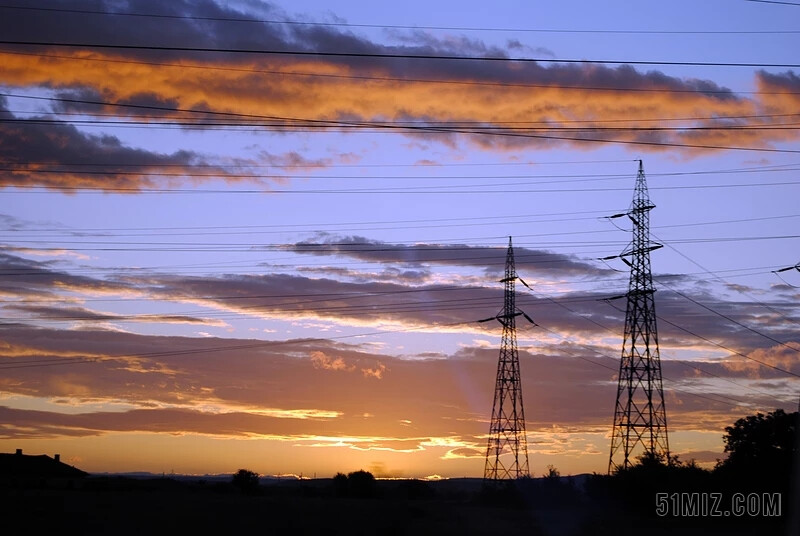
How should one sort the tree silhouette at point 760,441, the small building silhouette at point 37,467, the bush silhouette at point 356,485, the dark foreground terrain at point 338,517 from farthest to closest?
the small building silhouette at point 37,467, the bush silhouette at point 356,485, the tree silhouette at point 760,441, the dark foreground terrain at point 338,517

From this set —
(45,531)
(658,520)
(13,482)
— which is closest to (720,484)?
(658,520)

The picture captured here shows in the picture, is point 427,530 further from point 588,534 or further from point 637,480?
point 637,480

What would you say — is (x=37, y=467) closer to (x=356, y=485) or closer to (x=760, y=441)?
(x=356, y=485)

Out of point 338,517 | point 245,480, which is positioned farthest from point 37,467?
point 338,517

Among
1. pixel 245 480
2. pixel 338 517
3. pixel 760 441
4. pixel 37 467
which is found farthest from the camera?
pixel 37 467

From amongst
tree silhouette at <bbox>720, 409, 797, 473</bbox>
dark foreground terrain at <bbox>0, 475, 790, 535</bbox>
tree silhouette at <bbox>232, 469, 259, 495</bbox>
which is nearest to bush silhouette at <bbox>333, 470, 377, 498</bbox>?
tree silhouette at <bbox>232, 469, 259, 495</bbox>

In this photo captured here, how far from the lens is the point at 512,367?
7350cm

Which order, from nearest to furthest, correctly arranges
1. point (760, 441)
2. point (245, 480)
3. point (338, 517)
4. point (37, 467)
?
point (338, 517) < point (760, 441) < point (245, 480) < point (37, 467)

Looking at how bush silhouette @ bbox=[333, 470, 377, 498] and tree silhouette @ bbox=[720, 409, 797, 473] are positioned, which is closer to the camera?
tree silhouette @ bbox=[720, 409, 797, 473]

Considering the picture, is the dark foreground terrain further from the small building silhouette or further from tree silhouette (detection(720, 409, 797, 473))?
the small building silhouette

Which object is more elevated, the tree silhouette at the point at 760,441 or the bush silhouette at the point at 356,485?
the tree silhouette at the point at 760,441

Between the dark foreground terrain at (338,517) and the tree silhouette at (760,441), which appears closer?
the dark foreground terrain at (338,517)

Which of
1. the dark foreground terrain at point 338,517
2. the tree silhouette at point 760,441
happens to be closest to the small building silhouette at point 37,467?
the dark foreground terrain at point 338,517

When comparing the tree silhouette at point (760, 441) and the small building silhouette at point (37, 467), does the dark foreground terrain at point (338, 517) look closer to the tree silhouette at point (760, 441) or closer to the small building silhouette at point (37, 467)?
the tree silhouette at point (760, 441)
